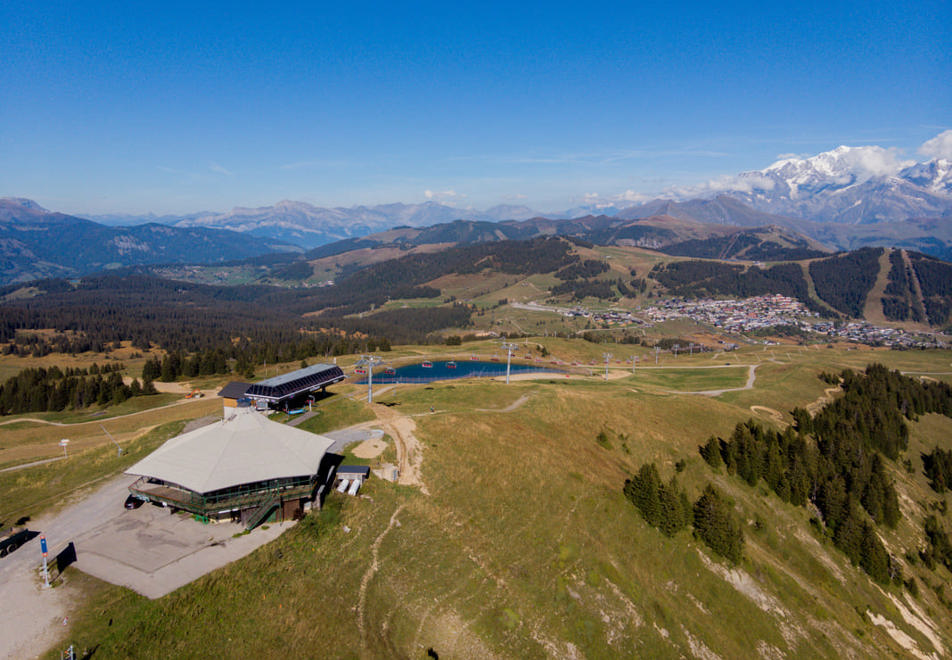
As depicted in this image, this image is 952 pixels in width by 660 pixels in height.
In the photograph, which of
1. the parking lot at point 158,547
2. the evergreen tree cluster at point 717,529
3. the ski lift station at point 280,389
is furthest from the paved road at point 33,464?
the evergreen tree cluster at point 717,529

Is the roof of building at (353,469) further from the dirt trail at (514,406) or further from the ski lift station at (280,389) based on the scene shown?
the dirt trail at (514,406)

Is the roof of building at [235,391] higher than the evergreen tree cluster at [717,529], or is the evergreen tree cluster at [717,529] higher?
the roof of building at [235,391]

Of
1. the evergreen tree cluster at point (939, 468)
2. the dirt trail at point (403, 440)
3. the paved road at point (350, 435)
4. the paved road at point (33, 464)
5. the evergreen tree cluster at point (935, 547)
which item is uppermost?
the paved road at point (350, 435)

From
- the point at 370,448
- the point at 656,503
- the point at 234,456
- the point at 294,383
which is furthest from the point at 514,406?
the point at 234,456

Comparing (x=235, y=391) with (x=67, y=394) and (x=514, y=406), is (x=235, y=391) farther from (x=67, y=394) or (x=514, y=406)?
(x=67, y=394)

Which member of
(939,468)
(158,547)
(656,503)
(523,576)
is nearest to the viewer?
(158,547)

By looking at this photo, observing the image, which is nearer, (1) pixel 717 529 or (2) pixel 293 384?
(1) pixel 717 529

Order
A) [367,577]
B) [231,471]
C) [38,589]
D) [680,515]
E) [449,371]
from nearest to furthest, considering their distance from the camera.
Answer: [38,589]
[367,577]
[231,471]
[680,515]
[449,371]

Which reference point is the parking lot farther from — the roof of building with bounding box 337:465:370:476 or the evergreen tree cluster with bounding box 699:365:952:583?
the evergreen tree cluster with bounding box 699:365:952:583
